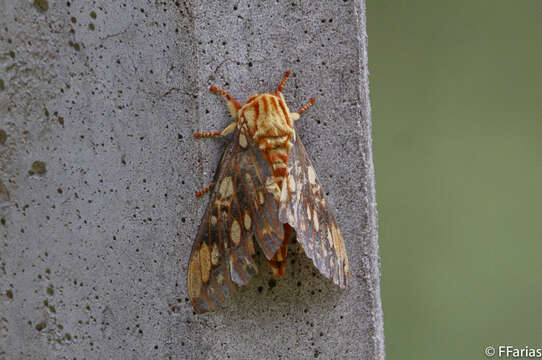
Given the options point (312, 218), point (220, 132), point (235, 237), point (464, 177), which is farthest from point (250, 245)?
point (464, 177)

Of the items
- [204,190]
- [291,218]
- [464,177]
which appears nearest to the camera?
[291,218]

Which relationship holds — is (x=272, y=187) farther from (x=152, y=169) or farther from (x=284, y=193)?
(x=152, y=169)

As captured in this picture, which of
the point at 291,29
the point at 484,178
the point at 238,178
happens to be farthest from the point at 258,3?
the point at 484,178

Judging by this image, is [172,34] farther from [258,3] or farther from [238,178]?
[238,178]

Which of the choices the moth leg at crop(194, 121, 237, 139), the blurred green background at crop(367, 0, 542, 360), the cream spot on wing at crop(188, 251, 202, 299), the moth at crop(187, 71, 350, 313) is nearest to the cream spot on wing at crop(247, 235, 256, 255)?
the moth at crop(187, 71, 350, 313)

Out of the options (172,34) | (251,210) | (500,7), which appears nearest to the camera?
(251,210)

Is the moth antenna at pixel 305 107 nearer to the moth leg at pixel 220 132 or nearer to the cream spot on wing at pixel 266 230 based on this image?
the moth leg at pixel 220 132
